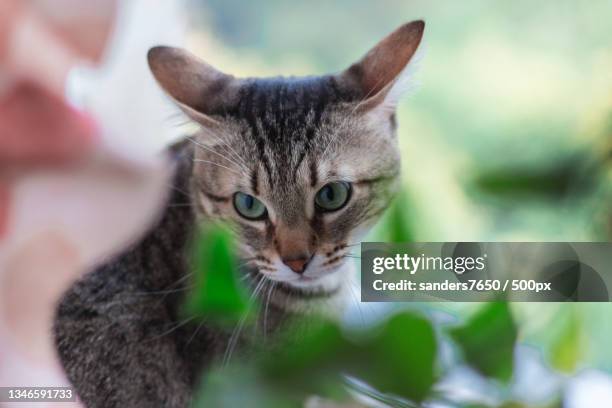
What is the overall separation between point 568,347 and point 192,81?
1.85ft

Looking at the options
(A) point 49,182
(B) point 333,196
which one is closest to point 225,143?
(B) point 333,196

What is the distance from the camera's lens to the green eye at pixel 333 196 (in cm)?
80

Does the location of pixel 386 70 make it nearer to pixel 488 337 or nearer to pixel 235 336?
pixel 235 336

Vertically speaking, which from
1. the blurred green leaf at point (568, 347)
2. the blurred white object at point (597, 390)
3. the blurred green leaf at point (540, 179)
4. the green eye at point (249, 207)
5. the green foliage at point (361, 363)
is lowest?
the green foliage at point (361, 363)

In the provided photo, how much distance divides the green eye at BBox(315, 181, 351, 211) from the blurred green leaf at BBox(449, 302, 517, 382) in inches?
18.5

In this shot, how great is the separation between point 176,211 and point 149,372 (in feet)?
0.66

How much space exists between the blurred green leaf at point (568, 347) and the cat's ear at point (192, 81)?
0.50 metres

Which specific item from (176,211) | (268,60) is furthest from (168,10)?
(176,211)

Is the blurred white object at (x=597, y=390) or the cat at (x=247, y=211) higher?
the cat at (x=247, y=211)

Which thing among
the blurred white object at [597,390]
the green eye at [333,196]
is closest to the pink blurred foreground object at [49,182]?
the green eye at [333,196]

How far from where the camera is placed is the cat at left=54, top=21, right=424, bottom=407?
0.79 metres

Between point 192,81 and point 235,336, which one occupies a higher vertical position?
point 192,81

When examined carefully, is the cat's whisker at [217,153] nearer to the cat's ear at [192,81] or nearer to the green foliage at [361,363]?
the cat's ear at [192,81]

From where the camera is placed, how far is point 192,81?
841 mm
